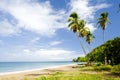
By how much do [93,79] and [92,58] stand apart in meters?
59.5

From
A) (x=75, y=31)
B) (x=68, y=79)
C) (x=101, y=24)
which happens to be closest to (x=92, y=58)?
(x=101, y=24)

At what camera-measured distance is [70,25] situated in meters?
53.4

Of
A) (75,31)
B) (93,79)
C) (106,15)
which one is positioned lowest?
(93,79)

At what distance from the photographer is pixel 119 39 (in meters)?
44.4

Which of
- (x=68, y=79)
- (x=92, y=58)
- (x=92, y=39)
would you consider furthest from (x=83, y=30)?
(x=68, y=79)

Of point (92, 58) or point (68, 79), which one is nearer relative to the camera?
point (68, 79)

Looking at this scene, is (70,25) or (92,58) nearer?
(70,25)

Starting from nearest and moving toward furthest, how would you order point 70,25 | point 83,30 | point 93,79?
point 93,79 < point 70,25 < point 83,30

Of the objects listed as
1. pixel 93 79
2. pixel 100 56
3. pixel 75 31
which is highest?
pixel 75 31

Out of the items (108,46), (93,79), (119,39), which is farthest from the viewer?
(108,46)

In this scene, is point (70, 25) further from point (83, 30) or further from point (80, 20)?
point (83, 30)

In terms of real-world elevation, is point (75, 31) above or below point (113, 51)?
above

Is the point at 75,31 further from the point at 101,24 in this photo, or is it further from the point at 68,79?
the point at 68,79

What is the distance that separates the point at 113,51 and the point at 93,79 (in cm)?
2877
